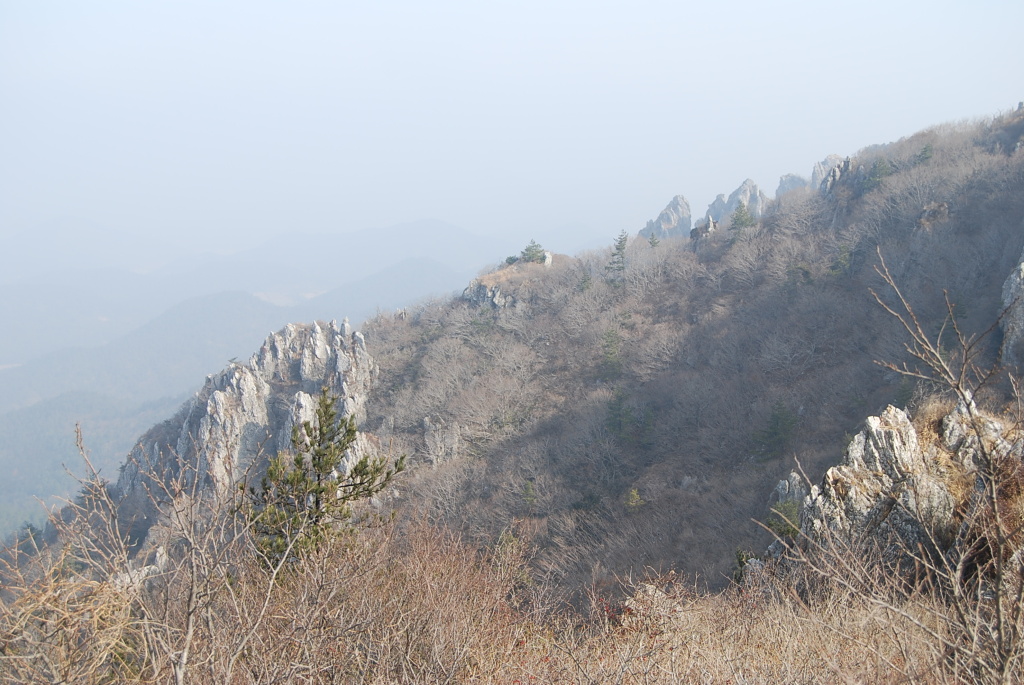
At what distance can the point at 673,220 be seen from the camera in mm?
99312

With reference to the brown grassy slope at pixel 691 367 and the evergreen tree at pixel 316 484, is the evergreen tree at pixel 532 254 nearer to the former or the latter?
the brown grassy slope at pixel 691 367

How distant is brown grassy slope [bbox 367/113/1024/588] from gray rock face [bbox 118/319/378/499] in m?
3.41

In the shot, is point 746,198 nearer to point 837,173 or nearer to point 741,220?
point 837,173

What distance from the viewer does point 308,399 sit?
43594mm

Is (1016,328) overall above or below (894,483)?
below

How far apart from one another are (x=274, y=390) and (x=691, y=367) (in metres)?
35.2

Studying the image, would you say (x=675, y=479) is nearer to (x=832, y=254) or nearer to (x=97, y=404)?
(x=832, y=254)

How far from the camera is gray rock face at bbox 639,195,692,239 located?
322 ft

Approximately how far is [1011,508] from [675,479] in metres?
21.7

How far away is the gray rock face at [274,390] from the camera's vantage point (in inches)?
1802

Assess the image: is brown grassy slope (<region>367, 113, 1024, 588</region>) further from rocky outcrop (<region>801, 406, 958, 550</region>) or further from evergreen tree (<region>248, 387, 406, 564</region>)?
evergreen tree (<region>248, 387, 406, 564</region>)

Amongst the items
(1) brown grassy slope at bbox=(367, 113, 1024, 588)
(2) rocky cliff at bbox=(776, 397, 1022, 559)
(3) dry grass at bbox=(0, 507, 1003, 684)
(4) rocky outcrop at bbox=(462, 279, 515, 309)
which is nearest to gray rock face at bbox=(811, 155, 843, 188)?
(1) brown grassy slope at bbox=(367, 113, 1024, 588)

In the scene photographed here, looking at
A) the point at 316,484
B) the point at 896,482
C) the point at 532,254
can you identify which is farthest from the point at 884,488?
the point at 532,254

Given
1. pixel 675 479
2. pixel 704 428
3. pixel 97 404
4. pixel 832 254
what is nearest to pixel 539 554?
pixel 675 479
